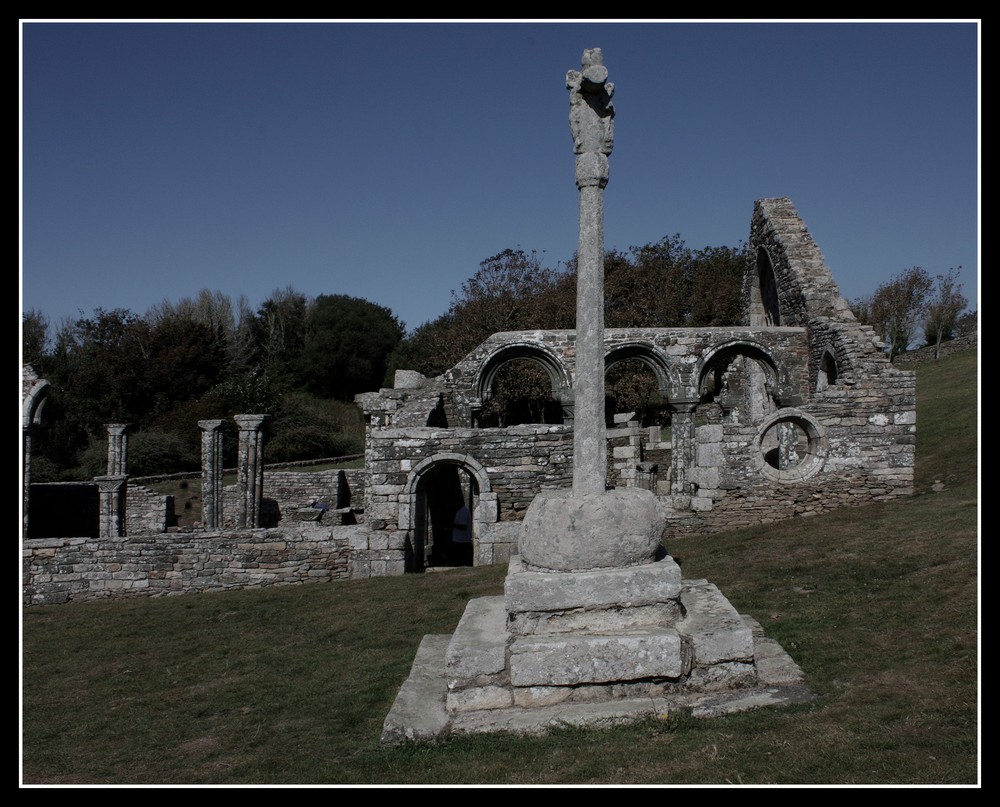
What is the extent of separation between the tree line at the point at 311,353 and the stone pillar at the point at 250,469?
30.2 feet

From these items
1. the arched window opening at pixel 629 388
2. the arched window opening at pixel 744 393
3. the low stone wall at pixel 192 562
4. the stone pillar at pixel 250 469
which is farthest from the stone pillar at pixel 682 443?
the arched window opening at pixel 629 388

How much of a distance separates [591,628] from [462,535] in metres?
13.7

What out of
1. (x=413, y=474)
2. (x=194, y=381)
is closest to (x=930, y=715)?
(x=413, y=474)

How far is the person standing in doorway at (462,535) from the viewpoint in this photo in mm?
18720

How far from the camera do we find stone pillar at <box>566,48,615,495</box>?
5676 millimetres

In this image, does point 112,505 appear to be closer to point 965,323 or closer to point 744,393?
point 744,393

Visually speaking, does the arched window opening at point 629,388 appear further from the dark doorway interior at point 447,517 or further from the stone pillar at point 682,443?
the stone pillar at point 682,443

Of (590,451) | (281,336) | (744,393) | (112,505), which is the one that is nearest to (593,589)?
(590,451)

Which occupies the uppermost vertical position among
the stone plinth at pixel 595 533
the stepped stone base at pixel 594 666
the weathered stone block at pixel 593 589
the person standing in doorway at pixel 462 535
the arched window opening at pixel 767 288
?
the arched window opening at pixel 767 288

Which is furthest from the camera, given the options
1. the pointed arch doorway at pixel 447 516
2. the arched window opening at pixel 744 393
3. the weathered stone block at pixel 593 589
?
the arched window opening at pixel 744 393

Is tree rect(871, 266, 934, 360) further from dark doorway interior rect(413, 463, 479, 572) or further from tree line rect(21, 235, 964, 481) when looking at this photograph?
dark doorway interior rect(413, 463, 479, 572)

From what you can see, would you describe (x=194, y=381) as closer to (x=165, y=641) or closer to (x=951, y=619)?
(x=165, y=641)

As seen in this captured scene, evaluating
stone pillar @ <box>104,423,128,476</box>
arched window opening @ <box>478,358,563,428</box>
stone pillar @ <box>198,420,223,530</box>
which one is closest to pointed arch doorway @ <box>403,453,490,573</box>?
stone pillar @ <box>198,420,223,530</box>

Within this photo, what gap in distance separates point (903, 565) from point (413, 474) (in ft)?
25.7
